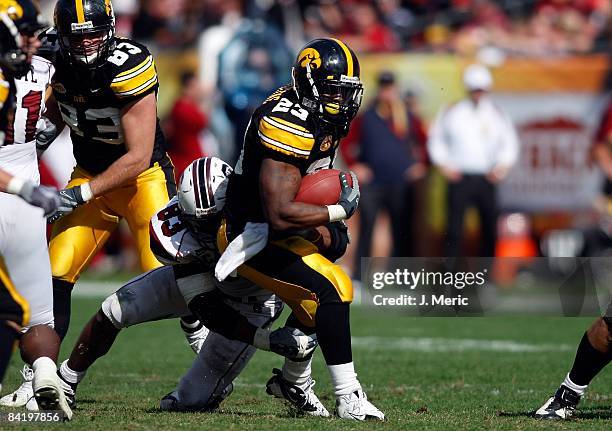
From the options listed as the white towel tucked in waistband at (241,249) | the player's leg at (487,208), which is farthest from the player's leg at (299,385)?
the player's leg at (487,208)

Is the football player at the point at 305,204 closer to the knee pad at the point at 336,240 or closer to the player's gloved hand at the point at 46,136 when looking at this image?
the knee pad at the point at 336,240

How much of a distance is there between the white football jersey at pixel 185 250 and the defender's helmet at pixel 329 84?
0.77m

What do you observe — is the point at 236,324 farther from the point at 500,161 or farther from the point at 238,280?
the point at 500,161

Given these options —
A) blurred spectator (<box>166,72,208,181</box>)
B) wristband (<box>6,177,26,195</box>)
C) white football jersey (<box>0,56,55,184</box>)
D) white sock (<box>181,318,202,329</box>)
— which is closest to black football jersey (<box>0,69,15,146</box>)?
wristband (<box>6,177,26,195</box>)

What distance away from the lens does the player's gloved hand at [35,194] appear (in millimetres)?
4406

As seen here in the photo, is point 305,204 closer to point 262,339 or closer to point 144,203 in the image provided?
point 262,339

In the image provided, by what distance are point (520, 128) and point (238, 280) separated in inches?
285

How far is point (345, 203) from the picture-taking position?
16.7 ft

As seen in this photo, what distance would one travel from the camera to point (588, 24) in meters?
13.1

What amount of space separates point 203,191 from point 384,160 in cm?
656

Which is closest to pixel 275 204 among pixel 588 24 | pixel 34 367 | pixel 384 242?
pixel 34 367

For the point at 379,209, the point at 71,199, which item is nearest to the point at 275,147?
the point at 71,199

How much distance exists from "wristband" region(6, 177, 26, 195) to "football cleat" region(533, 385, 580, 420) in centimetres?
246

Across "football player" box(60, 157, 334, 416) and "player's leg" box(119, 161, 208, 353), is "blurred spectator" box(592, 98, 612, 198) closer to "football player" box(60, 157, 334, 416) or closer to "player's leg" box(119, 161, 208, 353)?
"player's leg" box(119, 161, 208, 353)
